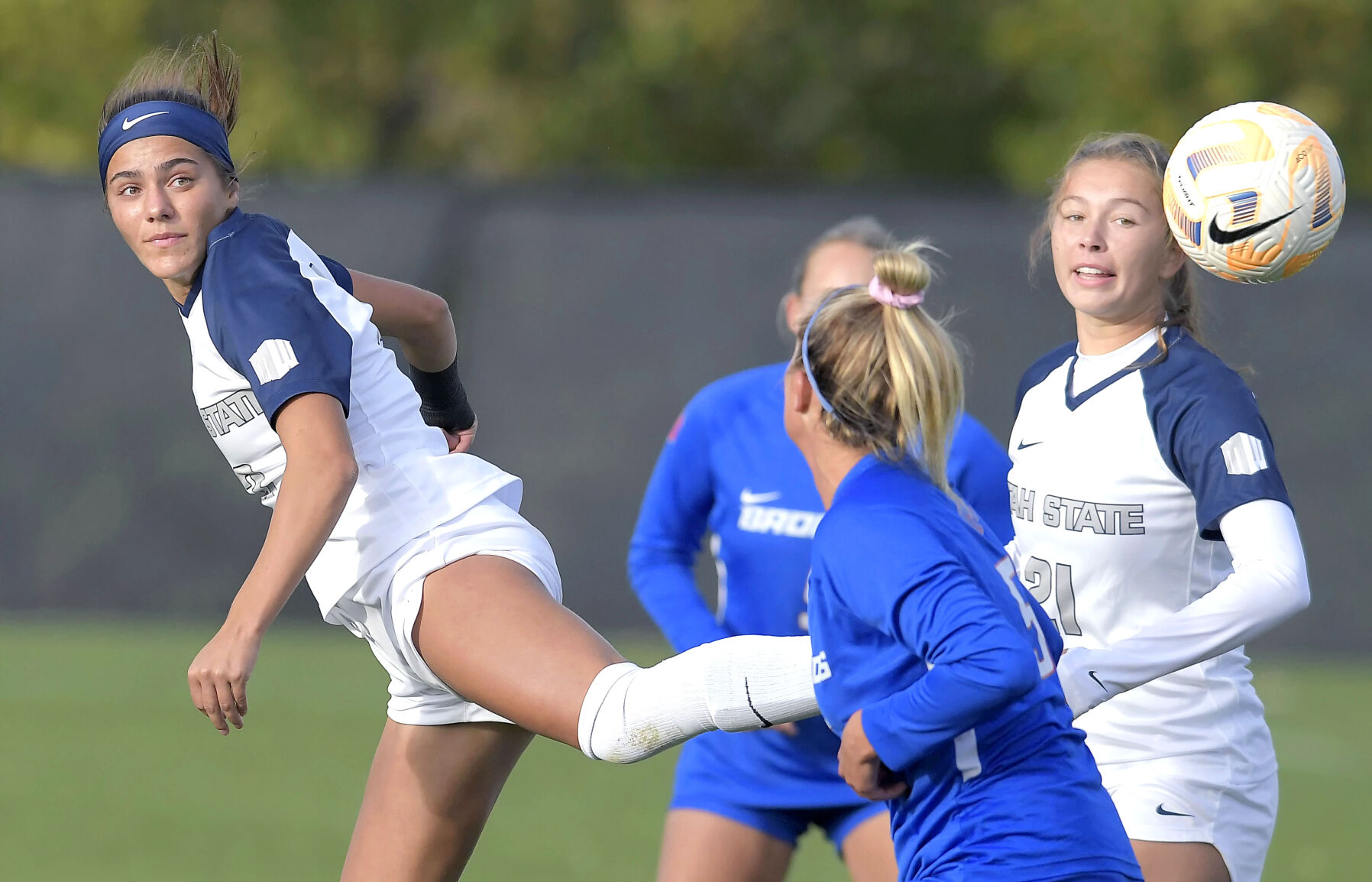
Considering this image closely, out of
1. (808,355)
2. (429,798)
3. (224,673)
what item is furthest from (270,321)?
(429,798)

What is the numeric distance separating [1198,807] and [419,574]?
151cm

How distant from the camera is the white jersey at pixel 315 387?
3.02 m

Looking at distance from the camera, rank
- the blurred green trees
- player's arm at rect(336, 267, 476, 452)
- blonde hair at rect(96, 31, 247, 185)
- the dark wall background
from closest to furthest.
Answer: blonde hair at rect(96, 31, 247, 185) → player's arm at rect(336, 267, 476, 452) → the dark wall background → the blurred green trees

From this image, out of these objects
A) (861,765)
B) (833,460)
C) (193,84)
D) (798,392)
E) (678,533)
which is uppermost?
(193,84)

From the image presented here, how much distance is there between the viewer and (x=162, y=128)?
321 centimetres

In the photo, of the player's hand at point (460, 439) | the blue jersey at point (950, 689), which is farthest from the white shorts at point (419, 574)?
the blue jersey at point (950, 689)

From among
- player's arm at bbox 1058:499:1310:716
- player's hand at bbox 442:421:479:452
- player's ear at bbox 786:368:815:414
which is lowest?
player's arm at bbox 1058:499:1310:716

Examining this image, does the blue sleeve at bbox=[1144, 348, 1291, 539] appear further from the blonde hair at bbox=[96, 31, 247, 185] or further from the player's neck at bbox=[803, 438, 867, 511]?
the blonde hair at bbox=[96, 31, 247, 185]

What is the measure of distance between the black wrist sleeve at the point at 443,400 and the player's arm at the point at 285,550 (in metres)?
0.91

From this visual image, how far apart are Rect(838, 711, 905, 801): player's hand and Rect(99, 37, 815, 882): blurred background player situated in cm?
24

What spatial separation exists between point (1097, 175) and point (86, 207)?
27.5 ft

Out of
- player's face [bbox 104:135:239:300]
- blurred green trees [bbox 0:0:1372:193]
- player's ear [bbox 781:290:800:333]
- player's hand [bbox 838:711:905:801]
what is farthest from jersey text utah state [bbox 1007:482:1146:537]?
blurred green trees [bbox 0:0:1372:193]

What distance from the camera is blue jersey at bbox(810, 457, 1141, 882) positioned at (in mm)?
2535

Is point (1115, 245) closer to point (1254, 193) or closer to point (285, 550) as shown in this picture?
point (1254, 193)
